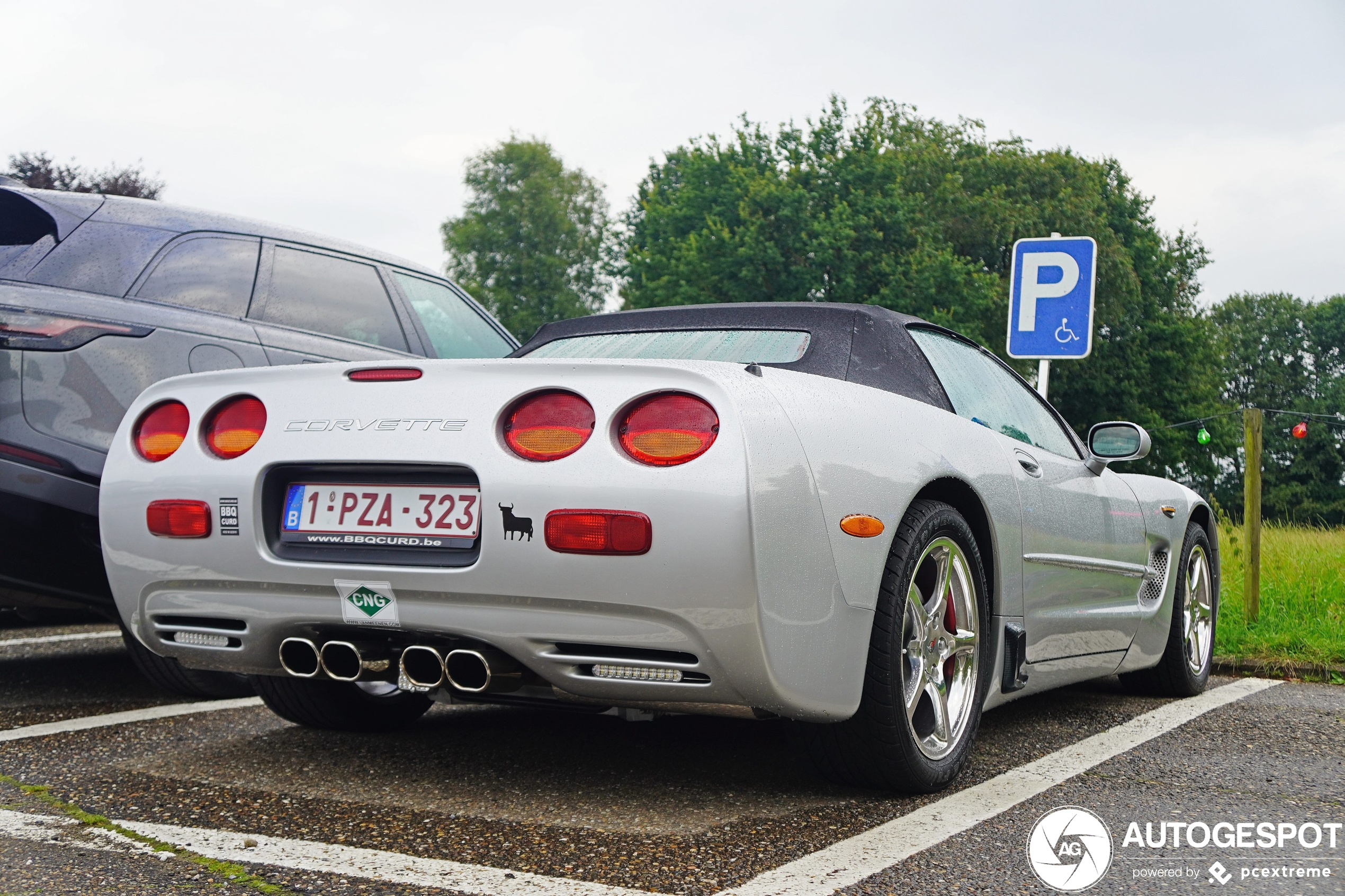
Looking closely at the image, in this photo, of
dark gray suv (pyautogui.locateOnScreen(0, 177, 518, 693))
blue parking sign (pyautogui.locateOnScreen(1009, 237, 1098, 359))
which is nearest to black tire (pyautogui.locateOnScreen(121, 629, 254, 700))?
dark gray suv (pyautogui.locateOnScreen(0, 177, 518, 693))

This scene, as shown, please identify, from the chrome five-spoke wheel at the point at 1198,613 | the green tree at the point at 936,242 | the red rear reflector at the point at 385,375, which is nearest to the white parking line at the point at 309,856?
the red rear reflector at the point at 385,375

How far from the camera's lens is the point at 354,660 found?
10.2 ft

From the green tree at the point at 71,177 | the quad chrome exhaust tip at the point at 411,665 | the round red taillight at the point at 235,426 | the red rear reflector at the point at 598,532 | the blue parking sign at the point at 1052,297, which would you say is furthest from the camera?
the green tree at the point at 71,177

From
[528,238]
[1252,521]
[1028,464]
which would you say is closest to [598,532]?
[1028,464]

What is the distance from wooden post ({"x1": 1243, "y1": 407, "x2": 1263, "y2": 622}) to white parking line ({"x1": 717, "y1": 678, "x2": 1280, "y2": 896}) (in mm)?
3004

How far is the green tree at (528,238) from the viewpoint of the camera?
53688 mm

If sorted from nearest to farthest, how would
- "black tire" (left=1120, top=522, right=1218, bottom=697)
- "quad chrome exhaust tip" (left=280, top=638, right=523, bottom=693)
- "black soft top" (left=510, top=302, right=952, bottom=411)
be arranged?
1. "quad chrome exhaust tip" (left=280, top=638, right=523, bottom=693)
2. "black soft top" (left=510, top=302, right=952, bottom=411)
3. "black tire" (left=1120, top=522, right=1218, bottom=697)

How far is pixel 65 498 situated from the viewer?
400 cm

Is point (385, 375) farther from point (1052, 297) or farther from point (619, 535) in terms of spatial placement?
point (1052, 297)

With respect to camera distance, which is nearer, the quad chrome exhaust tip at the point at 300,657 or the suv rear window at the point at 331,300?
the quad chrome exhaust tip at the point at 300,657

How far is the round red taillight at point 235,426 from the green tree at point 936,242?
33125 millimetres

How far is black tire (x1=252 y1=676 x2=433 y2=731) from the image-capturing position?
12.9 ft

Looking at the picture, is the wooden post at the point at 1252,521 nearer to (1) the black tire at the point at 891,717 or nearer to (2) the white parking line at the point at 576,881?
(2) the white parking line at the point at 576,881

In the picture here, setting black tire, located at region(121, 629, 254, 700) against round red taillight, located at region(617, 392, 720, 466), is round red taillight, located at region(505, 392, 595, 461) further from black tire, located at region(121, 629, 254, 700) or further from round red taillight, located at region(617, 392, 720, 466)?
black tire, located at region(121, 629, 254, 700)
